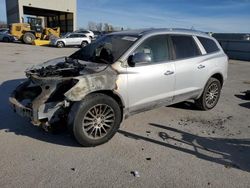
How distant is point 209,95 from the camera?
659 cm

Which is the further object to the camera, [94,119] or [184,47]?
[184,47]

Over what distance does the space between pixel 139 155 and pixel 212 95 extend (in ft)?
10.3

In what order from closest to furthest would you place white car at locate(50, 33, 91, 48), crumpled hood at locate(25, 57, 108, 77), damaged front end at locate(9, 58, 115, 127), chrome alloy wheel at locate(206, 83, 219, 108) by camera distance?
damaged front end at locate(9, 58, 115, 127) → crumpled hood at locate(25, 57, 108, 77) → chrome alloy wheel at locate(206, 83, 219, 108) → white car at locate(50, 33, 91, 48)

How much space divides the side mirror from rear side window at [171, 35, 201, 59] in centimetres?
92

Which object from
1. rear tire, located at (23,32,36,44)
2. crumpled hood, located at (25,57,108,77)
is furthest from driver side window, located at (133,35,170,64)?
rear tire, located at (23,32,36,44)

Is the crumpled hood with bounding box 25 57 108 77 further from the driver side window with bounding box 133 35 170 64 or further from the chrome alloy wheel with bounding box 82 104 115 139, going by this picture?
the driver side window with bounding box 133 35 170 64

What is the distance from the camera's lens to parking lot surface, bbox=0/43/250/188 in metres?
3.60

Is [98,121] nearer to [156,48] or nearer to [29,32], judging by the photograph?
[156,48]

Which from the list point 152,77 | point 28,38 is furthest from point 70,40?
point 152,77

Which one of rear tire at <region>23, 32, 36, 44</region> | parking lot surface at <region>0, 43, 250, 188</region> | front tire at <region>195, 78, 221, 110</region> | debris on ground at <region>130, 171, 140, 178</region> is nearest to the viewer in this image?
parking lot surface at <region>0, 43, 250, 188</region>

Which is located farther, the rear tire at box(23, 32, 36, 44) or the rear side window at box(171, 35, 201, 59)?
A: the rear tire at box(23, 32, 36, 44)

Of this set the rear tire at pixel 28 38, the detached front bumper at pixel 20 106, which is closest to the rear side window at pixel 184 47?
the detached front bumper at pixel 20 106

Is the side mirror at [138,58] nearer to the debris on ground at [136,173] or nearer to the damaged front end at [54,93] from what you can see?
the damaged front end at [54,93]

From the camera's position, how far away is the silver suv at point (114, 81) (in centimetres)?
429
